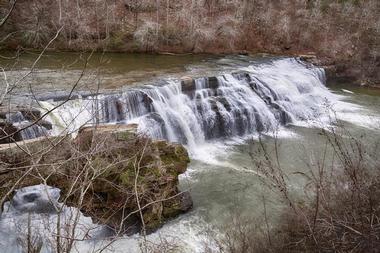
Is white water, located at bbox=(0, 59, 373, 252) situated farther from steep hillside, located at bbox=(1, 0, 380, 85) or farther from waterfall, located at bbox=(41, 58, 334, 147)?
steep hillside, located at bbox=(1, 0, 380, 85)

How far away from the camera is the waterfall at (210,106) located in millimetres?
11883

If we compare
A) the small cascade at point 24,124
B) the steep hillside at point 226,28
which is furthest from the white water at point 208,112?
the steep hillside at point 226,28

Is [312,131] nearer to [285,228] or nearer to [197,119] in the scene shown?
[197,119]

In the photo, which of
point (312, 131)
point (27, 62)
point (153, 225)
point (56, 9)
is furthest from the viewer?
point (56, 9)

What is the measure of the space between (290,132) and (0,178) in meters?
10.1

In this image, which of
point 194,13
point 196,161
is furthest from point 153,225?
point 194,13

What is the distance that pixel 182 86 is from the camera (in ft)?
45.6

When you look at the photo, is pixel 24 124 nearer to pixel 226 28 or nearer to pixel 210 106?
pixel 210 106

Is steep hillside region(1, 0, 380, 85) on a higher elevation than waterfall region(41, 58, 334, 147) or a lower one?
higher

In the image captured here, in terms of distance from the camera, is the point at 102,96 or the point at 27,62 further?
the point at 27,62

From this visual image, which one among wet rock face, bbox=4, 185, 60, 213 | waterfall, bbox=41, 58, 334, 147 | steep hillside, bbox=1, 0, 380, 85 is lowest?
wet rock face, bbox=4, 185, 60, 213

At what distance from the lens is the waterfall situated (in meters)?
11.9

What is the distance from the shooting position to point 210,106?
13.8m

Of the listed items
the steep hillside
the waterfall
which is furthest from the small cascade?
the steep hillside
